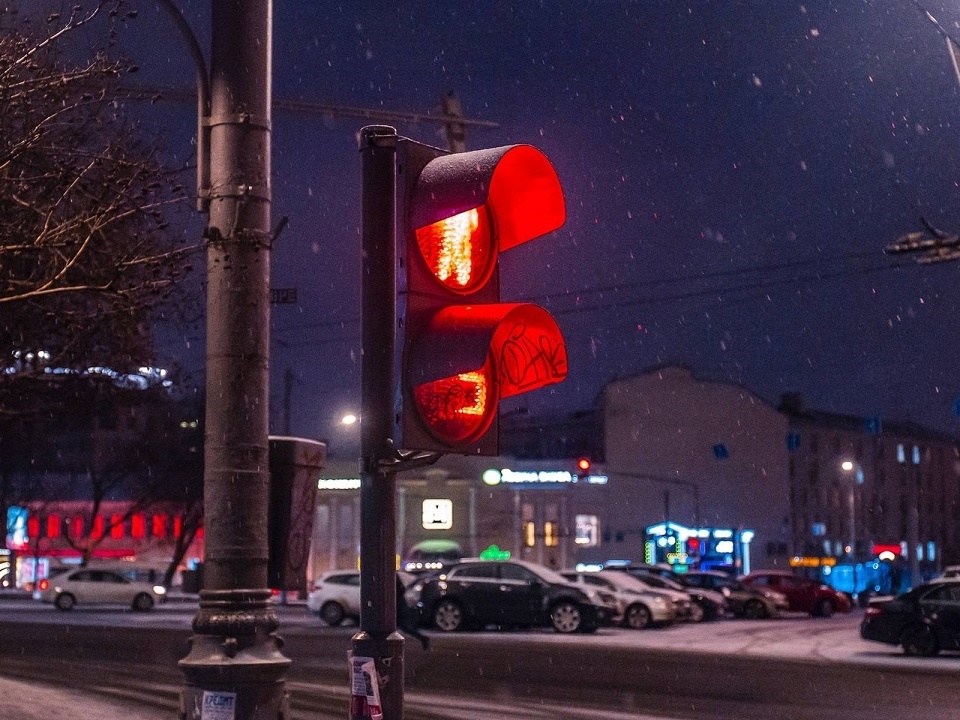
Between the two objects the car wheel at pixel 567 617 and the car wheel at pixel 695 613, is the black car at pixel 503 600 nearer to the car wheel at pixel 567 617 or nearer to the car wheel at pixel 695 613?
the car wheel at pixel 567 617

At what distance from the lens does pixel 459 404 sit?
4285mm

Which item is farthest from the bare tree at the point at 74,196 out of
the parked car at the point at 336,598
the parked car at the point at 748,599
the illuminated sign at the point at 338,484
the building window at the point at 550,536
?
the building window at the point at 550,536

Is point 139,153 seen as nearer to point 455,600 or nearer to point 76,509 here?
point 455,600

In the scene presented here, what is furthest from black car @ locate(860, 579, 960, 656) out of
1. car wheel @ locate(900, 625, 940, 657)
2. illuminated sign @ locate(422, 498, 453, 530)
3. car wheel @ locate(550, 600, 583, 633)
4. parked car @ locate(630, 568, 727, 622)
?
illuminated sign @ locate(422, 498, 453, 530)

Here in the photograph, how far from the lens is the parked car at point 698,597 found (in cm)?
3725

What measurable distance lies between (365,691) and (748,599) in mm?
37452

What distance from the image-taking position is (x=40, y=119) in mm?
11211

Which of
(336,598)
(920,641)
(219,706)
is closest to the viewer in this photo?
(219,706)

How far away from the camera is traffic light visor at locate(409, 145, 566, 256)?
4285 mm

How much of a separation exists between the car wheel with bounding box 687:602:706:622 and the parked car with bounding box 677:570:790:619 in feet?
9.34

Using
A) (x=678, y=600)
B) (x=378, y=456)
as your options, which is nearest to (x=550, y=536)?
(x=678, y=600)

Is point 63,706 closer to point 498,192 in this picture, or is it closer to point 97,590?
point 498,192

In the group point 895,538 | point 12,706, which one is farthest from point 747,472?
point 12,706

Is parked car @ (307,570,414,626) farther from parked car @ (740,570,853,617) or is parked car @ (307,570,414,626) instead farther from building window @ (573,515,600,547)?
building window @ (573,515,600,547)
